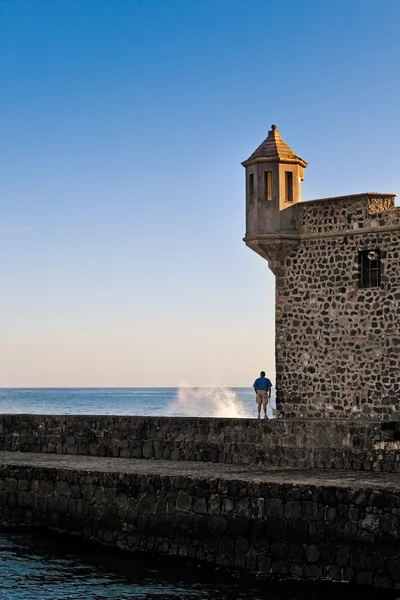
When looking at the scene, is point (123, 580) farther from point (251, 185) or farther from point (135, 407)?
point (135, 407)

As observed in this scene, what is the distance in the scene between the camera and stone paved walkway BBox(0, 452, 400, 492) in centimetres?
1523

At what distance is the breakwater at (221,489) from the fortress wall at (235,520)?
0.05 ft

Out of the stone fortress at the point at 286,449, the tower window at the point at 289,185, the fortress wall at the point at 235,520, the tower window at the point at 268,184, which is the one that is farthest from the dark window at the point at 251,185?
the fortress wall at the point at 235,520

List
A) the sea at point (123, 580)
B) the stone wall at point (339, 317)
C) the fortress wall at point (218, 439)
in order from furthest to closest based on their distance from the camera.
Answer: the stone wall at point (339, 317)
the fortress wall at point (218, 439)
the sea at point (123, 580)

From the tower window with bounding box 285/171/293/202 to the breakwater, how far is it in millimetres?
7227

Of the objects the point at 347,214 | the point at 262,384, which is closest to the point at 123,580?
the point at 262,384

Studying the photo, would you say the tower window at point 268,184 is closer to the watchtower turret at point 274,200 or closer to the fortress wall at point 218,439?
the watchtower turret at point 274,200

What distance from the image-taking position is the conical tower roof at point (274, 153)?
25.1 metres

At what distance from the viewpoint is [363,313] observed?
23.9 m

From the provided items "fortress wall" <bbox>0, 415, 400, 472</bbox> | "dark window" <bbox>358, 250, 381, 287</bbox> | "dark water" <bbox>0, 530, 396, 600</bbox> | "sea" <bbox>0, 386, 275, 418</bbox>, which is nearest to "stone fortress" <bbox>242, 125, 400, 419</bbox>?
"dark window" <bbox>358, 250, 381, 287</bbox>

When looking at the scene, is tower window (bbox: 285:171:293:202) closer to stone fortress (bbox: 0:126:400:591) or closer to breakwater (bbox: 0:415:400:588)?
stone fortress (bbox: 0:126:400:591)

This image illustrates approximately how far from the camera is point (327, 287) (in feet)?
80.4

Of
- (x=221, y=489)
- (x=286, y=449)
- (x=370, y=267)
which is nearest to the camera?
(x=221, y=489)

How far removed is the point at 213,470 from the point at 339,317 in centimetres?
796
